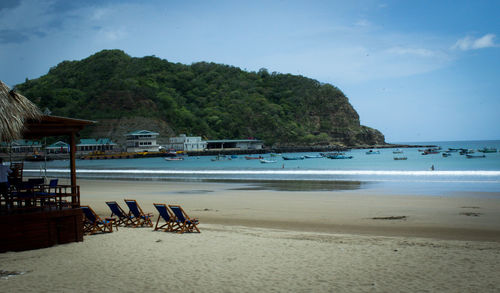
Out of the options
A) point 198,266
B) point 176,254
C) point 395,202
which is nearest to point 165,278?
point 198,266

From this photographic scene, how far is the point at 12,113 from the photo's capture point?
7992mm

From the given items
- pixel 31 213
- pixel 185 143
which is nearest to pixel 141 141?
pixel 185 143

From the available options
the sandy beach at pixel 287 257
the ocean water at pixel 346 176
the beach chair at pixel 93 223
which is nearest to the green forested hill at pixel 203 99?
the ocean water at pixel 346 176

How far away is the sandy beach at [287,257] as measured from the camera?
595 centimetres

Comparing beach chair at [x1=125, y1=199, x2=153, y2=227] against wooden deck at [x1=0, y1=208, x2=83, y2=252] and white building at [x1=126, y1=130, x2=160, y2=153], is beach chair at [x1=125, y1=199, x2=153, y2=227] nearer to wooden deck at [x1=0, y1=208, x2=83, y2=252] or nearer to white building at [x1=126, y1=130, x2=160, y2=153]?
wooden deck at [x1=0, y1=208, x2=83, y2=252]

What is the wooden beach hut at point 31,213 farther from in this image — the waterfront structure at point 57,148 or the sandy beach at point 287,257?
the waterfront structure at point 57,148

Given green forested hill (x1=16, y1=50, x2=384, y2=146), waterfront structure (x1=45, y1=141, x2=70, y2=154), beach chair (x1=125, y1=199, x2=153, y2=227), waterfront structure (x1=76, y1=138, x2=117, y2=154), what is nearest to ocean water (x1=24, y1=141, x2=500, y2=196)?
beach chair (x1=125, y1=199, x2=153, y2=227)

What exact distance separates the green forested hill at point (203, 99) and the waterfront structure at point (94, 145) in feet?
21.6

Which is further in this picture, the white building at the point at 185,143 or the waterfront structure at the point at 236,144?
the waterfront structure at the point at 236,144

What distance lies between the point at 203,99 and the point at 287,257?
134378 mm

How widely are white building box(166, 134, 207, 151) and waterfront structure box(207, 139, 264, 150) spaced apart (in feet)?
13.6

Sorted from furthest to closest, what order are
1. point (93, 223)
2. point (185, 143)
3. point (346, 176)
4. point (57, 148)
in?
point (185, 143), point (57, 148), point (346, 176), point (93, 223)

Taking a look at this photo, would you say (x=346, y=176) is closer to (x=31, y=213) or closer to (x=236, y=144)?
(x=31, y=213)

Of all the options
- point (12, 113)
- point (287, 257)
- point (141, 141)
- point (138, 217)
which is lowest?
point (287, 257)
